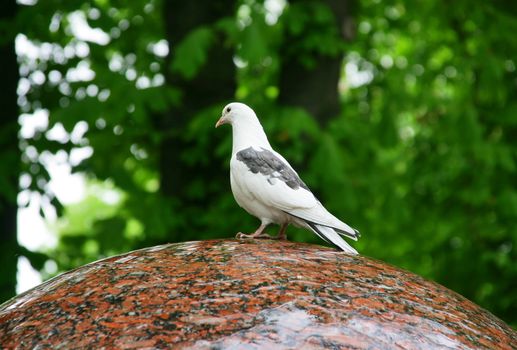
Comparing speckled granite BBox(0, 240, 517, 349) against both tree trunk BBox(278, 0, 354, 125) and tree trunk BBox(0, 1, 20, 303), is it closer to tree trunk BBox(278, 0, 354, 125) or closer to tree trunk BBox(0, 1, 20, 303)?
tree trunk BBox(0, 1, 20, 303)

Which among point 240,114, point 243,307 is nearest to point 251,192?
point 240,114

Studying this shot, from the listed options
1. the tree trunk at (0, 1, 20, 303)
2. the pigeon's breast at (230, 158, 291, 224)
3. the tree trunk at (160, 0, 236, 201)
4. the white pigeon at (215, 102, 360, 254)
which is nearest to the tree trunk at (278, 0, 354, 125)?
the tree trunk at (160, 0, 236, 201)

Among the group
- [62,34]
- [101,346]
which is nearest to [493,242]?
[62,34]

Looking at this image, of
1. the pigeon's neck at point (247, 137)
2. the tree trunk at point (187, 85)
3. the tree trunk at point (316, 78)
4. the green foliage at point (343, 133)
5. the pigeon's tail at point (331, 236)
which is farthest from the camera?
the tree trunk at point (187, 85)

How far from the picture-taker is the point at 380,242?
11.0 meters

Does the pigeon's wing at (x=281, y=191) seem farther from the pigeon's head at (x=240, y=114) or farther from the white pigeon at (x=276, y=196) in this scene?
the pigeon's head at (x=240, y=114)

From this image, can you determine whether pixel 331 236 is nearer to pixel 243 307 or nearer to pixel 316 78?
pixel 243 307

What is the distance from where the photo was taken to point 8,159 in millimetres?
7867

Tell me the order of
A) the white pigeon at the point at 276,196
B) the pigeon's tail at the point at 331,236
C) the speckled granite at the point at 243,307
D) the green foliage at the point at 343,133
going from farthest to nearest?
the green foliage at the point at 343,133
the white pigeon at the point at 276,196
the pigeon's tail at the point at 331,236
the speckled granite at the point at 243,307

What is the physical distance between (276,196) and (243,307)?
3.78 ft

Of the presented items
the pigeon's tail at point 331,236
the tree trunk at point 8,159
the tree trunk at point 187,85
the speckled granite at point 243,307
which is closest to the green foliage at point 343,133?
the tree trunk at point 187,85

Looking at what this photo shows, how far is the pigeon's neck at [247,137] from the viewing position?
463 centimetres

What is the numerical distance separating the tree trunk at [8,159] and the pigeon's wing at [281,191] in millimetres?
3639

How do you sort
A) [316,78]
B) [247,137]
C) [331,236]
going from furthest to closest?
[316,78], [247,137], [331,236]
